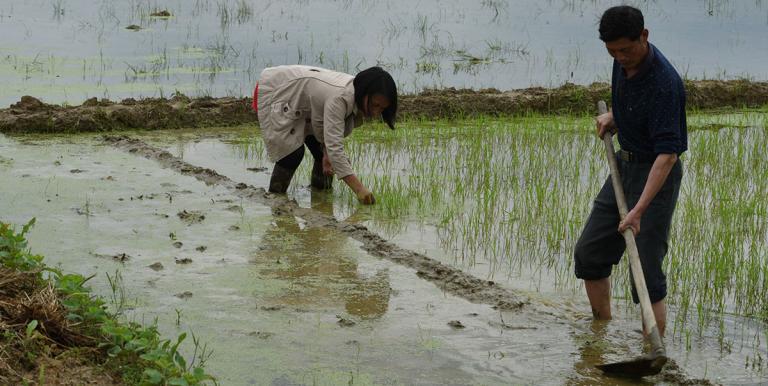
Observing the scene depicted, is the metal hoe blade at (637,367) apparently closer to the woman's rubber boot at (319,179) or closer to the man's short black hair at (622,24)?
the man's short black hair at (622,24)

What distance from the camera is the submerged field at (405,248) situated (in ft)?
12.0

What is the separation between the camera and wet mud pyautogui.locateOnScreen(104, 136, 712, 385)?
397 centimetres

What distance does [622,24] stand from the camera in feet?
10.4

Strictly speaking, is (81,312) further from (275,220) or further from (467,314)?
(275,220)

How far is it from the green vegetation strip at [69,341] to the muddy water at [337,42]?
20.7 feet

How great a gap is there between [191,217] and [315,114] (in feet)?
3.21

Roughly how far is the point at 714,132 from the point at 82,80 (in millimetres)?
6242

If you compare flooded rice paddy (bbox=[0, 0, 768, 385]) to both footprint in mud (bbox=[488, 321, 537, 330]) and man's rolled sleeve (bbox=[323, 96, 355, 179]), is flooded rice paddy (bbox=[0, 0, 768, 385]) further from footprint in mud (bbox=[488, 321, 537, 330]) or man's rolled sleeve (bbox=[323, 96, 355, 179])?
man's rolled sleeve (bbox=[323, 96, 355, 179])

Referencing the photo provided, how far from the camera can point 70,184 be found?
6227mm

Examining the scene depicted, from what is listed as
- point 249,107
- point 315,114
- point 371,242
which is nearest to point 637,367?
point 371,242

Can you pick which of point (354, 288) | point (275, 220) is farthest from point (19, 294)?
point (275, 220)

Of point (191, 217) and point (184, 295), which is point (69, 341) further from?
point (191, 217)

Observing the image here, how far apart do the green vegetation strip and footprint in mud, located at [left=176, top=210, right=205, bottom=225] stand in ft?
6.71

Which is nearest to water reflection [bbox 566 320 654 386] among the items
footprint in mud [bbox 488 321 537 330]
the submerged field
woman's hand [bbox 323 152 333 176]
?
the submerged field
